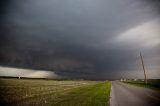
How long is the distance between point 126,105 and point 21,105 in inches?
425

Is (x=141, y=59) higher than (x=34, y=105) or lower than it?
higher

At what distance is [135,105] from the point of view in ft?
42.9

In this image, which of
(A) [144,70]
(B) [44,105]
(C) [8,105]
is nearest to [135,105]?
(B) [44,105]

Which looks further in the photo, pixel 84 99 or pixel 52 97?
pixel 52 97

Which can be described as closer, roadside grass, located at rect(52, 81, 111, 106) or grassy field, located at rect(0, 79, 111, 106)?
roadside grass, located at rect(52, 81, 111, 106)

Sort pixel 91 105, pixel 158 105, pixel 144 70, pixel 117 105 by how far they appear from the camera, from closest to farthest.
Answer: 1. pixel 158 105
2. pixel 117 105
3. pixel 91 105
4. pixel 144 70

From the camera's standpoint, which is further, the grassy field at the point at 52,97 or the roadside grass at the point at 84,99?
the grassy field at the point at 52,97

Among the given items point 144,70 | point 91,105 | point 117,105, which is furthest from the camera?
point 144,70

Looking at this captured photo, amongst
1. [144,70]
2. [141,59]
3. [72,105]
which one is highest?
[141,59]

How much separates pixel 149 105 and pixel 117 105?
2.63m

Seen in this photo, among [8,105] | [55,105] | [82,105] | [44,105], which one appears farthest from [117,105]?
[8,105]

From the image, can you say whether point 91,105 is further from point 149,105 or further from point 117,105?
point 149,105

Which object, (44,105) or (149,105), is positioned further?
(44,105)

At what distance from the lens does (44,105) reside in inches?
631
